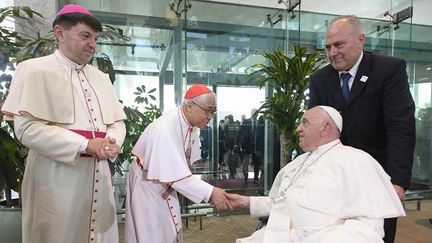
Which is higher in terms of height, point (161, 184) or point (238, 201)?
point (161, 184)

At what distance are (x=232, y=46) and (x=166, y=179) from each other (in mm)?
3269

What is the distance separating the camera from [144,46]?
3.86 metres

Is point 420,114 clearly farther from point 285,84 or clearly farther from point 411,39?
point 285,84

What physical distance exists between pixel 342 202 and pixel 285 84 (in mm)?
1874

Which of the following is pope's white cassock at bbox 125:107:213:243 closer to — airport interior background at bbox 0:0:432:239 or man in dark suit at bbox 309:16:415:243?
man in dark suit at bbox 309:16:415:243

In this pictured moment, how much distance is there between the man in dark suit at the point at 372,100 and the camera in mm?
1555

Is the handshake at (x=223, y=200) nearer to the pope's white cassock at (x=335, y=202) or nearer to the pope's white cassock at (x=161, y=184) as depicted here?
the pope's white cassock at (x=161, y=184)

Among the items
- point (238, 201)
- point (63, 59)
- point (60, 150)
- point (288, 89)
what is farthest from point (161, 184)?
point (288, 89)

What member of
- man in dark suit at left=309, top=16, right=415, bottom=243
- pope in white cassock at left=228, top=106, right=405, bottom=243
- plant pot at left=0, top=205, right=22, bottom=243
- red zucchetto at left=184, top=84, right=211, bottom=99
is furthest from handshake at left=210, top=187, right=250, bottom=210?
plant pot at left=0, top=205, right=22, bottom=243

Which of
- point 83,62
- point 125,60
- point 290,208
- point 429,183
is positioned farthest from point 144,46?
point 429,183

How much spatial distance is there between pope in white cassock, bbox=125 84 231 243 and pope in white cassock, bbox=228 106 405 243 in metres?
0.35

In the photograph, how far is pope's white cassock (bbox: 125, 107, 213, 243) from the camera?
156 centimetres

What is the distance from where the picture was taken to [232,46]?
4469 mm

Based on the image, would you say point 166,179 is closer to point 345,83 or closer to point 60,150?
point 60,150
